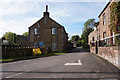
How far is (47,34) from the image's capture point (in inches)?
1304

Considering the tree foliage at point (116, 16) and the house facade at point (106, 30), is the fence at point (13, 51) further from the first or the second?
the tree foliage at point (116, 16)

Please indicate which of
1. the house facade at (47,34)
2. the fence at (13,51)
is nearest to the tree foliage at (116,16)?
the fence at (13,51)

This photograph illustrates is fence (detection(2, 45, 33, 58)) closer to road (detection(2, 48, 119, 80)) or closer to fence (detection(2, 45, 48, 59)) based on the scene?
fence (detection(2, 45, 48, 59))

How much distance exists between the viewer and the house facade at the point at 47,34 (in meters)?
32.5

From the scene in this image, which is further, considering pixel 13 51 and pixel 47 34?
pixel 47 34

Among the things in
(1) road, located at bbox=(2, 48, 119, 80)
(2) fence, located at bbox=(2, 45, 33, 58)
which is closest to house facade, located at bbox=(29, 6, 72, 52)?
(2) fence, located at bbox=(2, 45, 33, 58)

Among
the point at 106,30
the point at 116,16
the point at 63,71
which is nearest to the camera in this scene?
the point at 63,71

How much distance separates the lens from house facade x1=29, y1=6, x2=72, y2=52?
32.5m

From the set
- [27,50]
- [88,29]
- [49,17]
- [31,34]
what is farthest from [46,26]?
[88,29]

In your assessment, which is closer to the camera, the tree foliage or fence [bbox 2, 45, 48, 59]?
the tree foliage

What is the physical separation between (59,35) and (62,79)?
27.8m

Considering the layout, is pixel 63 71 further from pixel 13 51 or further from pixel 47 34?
pixel 47 34

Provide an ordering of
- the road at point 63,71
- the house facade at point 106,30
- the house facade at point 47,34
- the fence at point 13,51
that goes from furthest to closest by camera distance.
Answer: the house facade at point 47,34, the fence at point 13,51, the house facade at point 106,30, the road at point 63,71

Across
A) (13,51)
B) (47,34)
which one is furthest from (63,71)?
(47,34)
